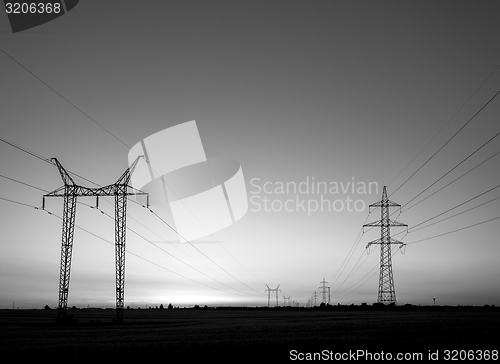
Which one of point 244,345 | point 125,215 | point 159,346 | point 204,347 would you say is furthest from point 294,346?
point 125,215

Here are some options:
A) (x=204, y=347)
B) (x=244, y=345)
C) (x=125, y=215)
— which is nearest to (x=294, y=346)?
(x=244, y=345)

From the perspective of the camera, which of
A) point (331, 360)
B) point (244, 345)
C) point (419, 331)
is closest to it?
point (331, 360)

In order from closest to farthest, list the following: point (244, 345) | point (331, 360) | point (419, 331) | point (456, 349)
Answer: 1. point (331, 360)
2. point (456, 349)
3. point (244, 345)
4. point (419, 331)

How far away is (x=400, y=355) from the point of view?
29.5 m

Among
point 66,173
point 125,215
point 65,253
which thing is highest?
point 66,173

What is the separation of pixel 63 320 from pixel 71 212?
A: 1530 cm

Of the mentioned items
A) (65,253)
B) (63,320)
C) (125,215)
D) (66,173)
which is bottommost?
(63,320)

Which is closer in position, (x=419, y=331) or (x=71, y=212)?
(x=419, y=331)

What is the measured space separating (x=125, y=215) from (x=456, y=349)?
51636 millimetres

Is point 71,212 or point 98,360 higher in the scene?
point 71,212

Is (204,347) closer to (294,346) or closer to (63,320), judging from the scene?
(294,346)

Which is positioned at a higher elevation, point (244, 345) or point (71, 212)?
point (71, 212)

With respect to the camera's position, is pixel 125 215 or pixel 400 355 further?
pixel 125 215

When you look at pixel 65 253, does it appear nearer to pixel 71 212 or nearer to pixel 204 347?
pixel 71 212
